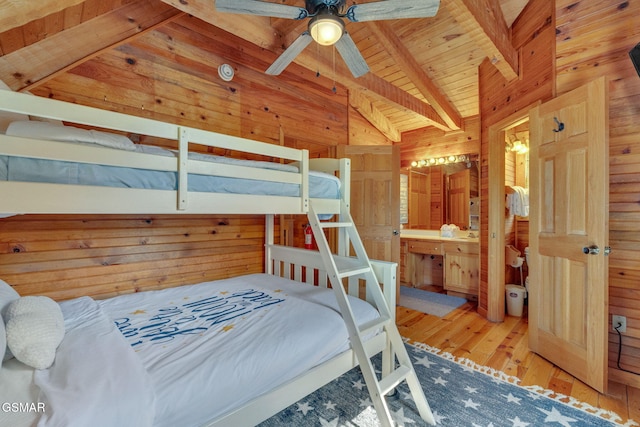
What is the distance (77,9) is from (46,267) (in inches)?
69.0

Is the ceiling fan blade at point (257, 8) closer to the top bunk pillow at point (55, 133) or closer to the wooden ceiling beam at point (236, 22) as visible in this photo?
the wooden ceiling beam at point (236, 22)

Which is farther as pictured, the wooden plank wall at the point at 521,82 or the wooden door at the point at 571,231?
the wooden plank wall at the point at 521,82

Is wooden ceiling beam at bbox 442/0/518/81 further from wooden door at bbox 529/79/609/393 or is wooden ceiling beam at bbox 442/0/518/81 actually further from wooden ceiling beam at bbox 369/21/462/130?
wooden ceiling beam at bbox 369/21/462/130

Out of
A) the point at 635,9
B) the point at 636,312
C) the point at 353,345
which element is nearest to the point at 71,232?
the point at 353,345

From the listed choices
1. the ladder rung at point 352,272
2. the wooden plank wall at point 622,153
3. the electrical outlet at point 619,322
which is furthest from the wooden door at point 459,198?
the ladder rung at point 352,272

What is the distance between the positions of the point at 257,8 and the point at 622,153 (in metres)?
2.54

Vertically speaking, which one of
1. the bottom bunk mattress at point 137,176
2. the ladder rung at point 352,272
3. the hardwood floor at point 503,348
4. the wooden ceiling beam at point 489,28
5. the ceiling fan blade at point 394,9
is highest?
the wooden ceiling beam at point 489,28

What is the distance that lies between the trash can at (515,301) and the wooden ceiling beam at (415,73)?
231cm

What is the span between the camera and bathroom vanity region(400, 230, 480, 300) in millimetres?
3592

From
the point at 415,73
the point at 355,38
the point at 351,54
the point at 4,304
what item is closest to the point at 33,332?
the point at 4,304

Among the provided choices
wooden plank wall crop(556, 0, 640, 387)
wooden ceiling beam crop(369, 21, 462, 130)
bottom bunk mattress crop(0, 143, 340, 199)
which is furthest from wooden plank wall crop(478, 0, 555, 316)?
bottom bunk mattress crop(0, 143, 340, 199)

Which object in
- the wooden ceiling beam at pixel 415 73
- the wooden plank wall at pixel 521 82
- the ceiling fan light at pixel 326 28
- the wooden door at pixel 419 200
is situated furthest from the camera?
the wooden door at pixel 419 200

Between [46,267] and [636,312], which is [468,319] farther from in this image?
[46,267]

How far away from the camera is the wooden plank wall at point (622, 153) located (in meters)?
1.87
